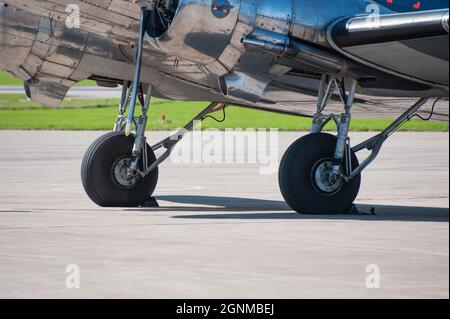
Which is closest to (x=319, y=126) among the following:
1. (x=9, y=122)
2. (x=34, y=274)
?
(x=34, y=274)

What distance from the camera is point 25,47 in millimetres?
14836

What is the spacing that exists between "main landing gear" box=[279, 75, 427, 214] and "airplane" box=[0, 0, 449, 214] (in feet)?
0.05

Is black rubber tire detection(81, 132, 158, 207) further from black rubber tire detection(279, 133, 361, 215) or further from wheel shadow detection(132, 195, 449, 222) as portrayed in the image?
black rubber tire detection(279, 133, 361, 215)

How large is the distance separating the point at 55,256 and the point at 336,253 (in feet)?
8.16

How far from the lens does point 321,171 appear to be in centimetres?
1304

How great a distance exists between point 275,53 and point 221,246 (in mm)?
3653

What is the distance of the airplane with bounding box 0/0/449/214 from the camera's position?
12.6 m

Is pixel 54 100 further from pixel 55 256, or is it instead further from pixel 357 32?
pixel 55 256

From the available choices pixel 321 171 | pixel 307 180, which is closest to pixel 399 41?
pixel 321 171

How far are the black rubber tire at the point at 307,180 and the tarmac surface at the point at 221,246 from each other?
324 mm

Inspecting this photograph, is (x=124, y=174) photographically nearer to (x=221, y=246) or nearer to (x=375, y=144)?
(x=375, y=144)

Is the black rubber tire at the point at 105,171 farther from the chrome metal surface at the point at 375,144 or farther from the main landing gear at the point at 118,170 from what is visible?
the chrome metal surface at the point at 375,144

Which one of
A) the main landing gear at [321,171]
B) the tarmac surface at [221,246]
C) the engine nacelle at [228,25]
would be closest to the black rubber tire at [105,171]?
the tarmac surface at [221,246]

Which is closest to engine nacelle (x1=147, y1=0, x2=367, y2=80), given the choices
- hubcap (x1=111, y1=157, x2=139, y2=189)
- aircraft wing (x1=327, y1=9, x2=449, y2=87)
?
aircraft wing (x1=327, y1=9, x2=449, y2=87)
